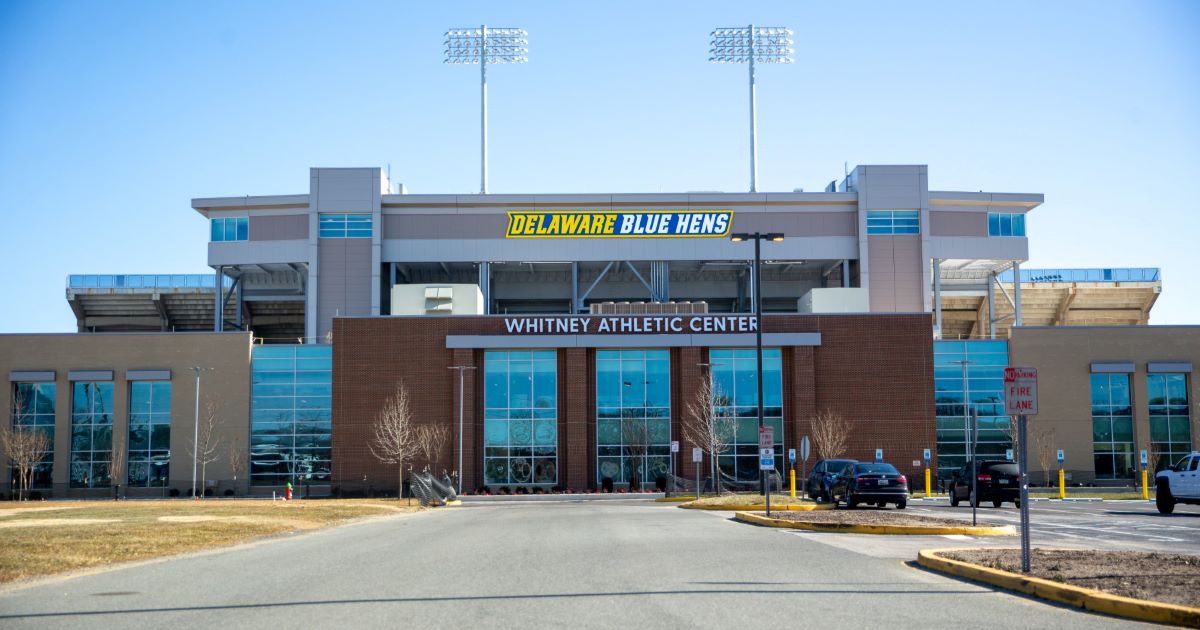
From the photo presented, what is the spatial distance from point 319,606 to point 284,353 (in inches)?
2135

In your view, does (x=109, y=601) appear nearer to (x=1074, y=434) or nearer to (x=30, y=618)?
(x=30, y=618)

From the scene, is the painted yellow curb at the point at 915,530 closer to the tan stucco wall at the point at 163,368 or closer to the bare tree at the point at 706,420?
the bare tree at the point at 706,420

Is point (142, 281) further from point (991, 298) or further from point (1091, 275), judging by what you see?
point (1091, 275)

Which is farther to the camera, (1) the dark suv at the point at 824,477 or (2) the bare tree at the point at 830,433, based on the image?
(2) the bare tree at the point at 830,433

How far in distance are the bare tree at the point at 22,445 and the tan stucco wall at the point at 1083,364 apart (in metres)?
53.8

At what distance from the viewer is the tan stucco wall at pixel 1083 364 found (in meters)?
62.2

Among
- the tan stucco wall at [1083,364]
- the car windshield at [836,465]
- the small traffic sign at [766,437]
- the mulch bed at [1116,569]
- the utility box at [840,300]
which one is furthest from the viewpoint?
the utility box at [840,300]

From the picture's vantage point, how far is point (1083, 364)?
206 ft

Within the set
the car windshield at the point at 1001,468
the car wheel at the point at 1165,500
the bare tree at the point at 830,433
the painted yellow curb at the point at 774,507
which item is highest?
the bare tree at the point at 830,433

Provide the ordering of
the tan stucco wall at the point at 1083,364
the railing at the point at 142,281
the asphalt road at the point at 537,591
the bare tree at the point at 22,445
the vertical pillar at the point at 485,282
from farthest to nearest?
the railing at the point at 142,281 < the vertical pillar at the point at 485,282 < the tan stucco wall at the point at 1083,364 < the bare tree at the point at 22,445 < the asphalt road at the point at 537,591

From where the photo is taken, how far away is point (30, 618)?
37.7 ft


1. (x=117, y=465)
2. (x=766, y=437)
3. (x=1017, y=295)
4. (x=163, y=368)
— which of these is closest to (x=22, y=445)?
(x=117, y=465)

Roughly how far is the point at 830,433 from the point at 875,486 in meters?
25.9

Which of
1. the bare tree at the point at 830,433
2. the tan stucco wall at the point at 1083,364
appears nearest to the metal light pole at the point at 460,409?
the bare tree at the point at 830,433
